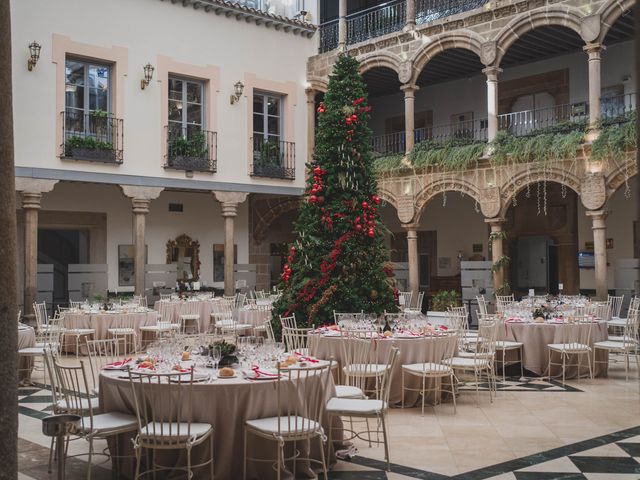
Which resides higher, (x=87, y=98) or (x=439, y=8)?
(x=439, y=8)

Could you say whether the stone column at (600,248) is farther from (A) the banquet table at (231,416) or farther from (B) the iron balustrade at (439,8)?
(A) the banquet table at (231,416)

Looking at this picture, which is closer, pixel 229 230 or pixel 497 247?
A: pixel 497 247

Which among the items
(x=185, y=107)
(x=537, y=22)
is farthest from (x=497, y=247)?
(x=185, y=107)

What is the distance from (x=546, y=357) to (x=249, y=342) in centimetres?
453

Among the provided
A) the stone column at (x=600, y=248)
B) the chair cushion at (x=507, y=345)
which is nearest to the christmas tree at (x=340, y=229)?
the chair cushion at (x=507, y=345)

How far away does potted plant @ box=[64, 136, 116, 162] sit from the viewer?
41.4 feet

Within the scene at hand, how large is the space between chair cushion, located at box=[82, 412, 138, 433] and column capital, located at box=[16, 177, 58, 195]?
29.1ft

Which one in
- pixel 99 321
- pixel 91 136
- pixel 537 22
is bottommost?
pixel 99 321

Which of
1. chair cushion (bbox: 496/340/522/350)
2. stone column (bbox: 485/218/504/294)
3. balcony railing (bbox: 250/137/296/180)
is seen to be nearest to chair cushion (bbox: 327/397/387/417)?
chair cushion (bbox: 496/340/522/350)

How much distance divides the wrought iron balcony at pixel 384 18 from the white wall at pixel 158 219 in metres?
4.52

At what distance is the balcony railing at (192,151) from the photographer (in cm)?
1401

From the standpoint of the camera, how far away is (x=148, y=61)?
13.8 metres

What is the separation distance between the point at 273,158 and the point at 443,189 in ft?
12.9

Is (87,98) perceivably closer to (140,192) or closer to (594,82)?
(140,192)
